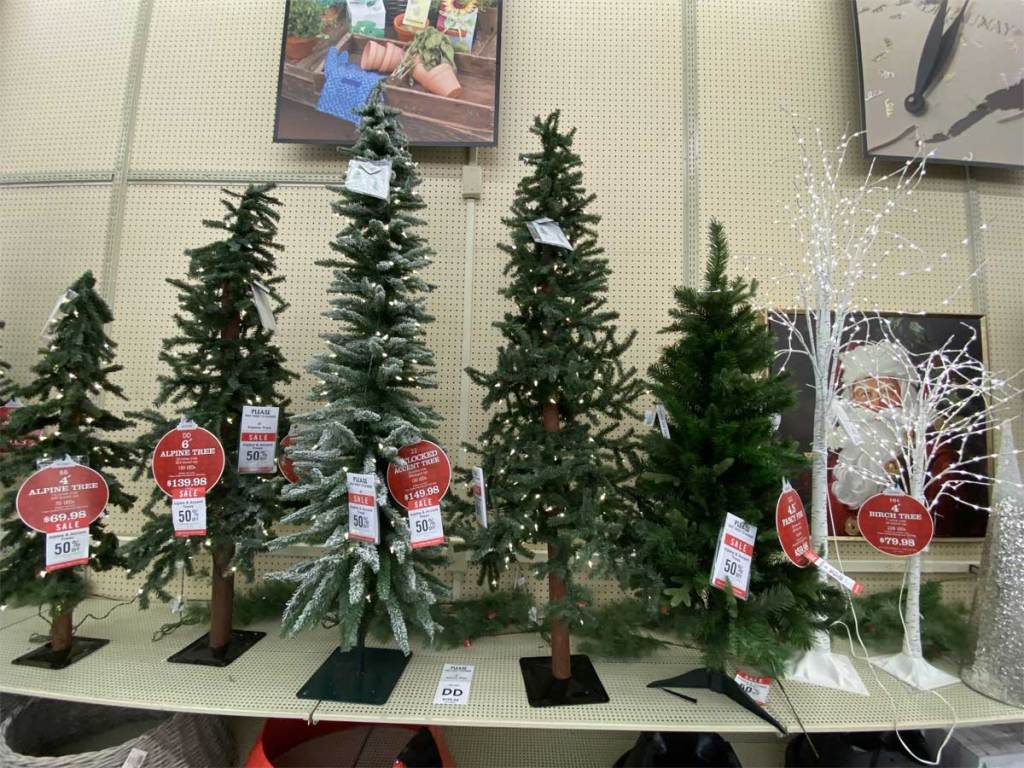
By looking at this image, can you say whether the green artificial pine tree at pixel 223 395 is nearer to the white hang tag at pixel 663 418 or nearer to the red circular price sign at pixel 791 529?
the white hang tag at pixel 663 418

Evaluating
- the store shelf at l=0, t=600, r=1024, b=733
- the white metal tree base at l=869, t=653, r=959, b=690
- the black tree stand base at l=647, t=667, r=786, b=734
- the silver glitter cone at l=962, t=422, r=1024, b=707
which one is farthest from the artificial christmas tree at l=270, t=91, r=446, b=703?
the silver glitter cone at l=962, t=422, r=1024, b=707

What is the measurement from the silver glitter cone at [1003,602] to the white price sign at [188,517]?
2716 millimetres

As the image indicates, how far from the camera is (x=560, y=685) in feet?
5.06

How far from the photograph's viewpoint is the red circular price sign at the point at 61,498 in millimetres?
1515

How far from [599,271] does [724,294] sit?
0.42 meters

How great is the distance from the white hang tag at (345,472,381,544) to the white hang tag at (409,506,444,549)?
0.11 metres

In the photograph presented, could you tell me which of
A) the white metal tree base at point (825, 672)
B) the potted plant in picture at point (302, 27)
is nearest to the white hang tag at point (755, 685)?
the white metal tree base at point (825, 672)

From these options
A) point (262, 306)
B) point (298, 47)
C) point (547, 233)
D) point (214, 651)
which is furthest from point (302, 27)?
point (214, 651)

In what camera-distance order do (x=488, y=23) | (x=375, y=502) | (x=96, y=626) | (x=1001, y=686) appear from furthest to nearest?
(x=488, y=23), (x=96, y=626), (x=1001, y=686), (x=375, y=502)

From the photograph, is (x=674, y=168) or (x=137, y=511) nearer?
(x=137, y=511)

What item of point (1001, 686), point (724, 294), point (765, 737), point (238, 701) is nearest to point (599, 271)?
point (724, 294)

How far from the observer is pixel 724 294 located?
1513 millimetres

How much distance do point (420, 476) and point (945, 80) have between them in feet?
10.2

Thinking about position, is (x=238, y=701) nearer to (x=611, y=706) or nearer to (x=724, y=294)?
(x=611, y=706)
